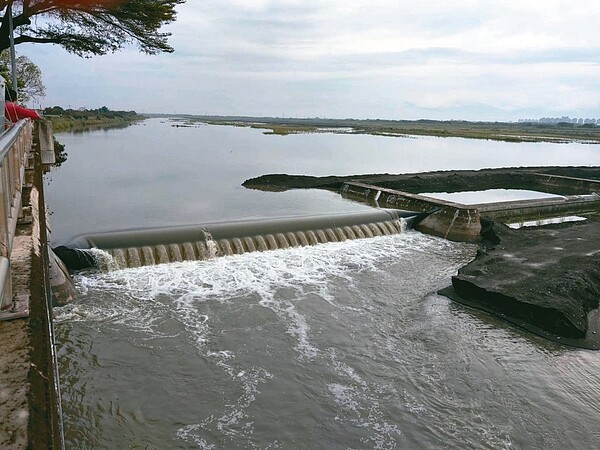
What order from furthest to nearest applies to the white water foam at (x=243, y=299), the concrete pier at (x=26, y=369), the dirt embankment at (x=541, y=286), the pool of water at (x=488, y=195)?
the pool of water at (x=488, y=195), the dirt embankment at (x=541, y=286), the white water foam at (x=243, y=299), the concrete pier at (x=26, y=369)

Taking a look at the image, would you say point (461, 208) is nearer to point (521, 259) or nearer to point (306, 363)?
point (521, 259)

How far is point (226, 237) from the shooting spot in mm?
13367

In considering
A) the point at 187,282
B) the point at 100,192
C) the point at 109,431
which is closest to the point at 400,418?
the point at 109,431

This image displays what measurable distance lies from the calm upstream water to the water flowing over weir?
0.45 metres

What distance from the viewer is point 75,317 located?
29.6ft

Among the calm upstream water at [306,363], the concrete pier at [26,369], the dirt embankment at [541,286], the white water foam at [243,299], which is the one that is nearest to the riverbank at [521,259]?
the dirt embankment at [541,286]

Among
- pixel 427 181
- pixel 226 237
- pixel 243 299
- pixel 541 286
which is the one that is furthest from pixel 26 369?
pixel 427 181

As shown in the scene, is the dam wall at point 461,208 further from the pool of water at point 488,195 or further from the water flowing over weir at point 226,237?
Result: the pool of water at point 488,195

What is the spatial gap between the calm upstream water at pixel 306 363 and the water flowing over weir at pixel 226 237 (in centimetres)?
45

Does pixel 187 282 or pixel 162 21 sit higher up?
pixel 162 21

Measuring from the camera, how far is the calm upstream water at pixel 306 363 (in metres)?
6.23

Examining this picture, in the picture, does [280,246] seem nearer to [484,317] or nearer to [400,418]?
[484,317]

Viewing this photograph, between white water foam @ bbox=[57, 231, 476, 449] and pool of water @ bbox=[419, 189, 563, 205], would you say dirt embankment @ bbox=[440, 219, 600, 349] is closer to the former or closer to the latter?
white water foam @ bbox=[57, 231, 476, 449]

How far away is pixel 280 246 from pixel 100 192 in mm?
12060
